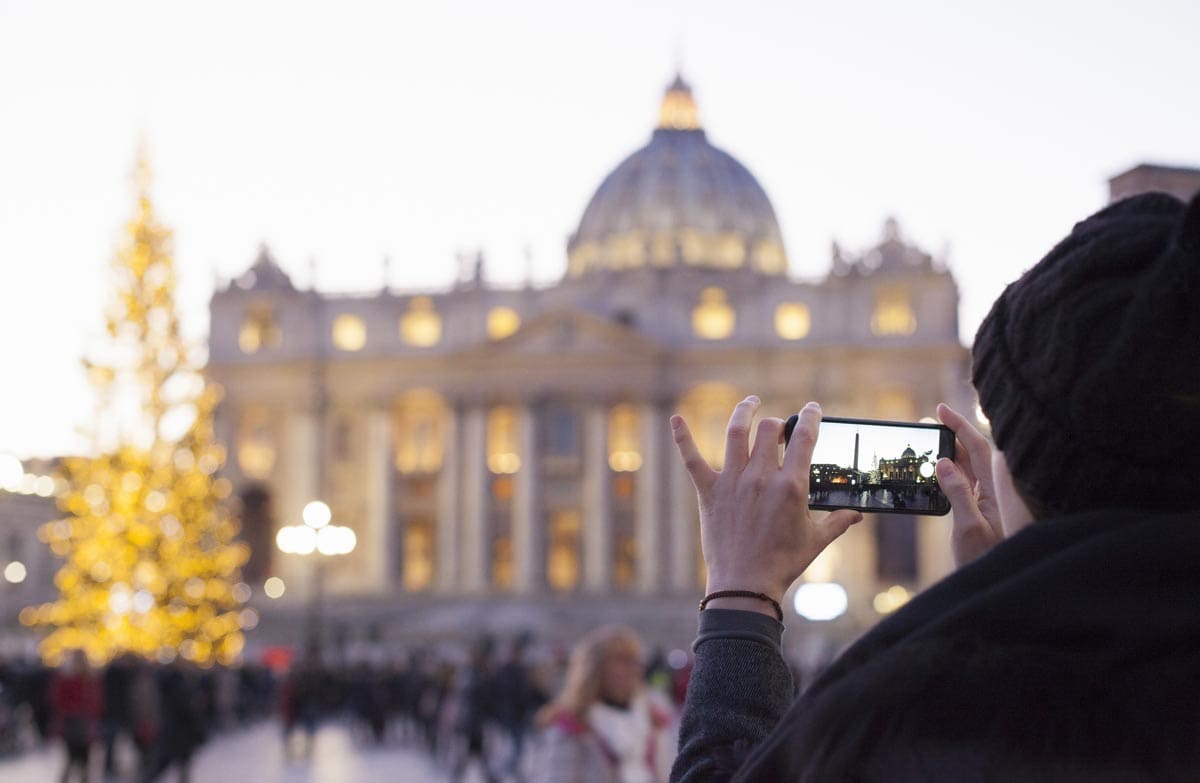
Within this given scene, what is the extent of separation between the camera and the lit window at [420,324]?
72.1 meters

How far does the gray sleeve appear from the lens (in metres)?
2.19

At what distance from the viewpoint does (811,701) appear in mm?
1910

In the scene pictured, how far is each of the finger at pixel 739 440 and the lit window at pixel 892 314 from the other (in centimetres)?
6651

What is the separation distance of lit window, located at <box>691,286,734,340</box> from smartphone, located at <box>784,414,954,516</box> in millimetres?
67637

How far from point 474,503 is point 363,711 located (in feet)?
118

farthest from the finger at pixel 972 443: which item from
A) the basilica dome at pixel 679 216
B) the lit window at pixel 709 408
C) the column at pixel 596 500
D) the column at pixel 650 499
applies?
the basilica dome at pixel 679 216

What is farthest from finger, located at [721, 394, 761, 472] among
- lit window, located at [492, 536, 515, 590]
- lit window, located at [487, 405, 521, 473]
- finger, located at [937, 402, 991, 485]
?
lit window, located at [492, 536, 515, 590]

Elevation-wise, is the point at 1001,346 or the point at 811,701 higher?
the point at 1001,346

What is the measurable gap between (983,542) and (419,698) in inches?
1198

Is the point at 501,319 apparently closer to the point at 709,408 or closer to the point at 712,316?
the point at 712,316

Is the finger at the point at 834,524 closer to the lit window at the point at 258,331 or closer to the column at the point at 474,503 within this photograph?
the column at the point at 474,503

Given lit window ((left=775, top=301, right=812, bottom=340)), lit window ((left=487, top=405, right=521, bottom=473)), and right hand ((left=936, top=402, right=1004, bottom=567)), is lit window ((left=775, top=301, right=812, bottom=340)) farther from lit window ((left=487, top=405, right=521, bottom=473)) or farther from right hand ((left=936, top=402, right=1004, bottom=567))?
right hand ((left=936, top=402, right=1004, bottom=567))

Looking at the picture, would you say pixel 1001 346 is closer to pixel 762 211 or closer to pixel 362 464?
pixel 362 464

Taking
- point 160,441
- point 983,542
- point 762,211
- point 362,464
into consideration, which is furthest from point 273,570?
point 983,542
